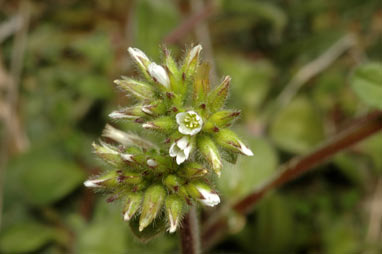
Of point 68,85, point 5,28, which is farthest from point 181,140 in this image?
point 5,28

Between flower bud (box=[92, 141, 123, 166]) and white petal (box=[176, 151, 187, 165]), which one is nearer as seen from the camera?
white petal (box=[176, 151, 187, 165])

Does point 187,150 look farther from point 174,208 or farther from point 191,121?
point 174,208

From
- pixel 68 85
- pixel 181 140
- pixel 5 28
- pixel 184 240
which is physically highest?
pixel 5 28

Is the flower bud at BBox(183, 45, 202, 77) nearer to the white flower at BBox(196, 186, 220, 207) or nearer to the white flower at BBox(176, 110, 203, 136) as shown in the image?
the white flower at BBox(176, 110, 203, 136)

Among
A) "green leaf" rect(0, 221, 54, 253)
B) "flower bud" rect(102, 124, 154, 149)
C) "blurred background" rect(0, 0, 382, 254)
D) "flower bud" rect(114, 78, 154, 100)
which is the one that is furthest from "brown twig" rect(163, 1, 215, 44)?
"flower bud" rect(114, 78, 154, 100)

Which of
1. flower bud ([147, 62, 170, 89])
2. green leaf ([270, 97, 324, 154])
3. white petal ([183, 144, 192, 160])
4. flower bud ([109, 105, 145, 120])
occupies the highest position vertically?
green leaf ([270, 97, 324, 154])

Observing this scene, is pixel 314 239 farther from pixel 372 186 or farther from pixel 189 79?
pixel 189 79

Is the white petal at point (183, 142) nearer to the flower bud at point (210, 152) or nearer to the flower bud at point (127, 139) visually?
the flower bud at point (210, 152)

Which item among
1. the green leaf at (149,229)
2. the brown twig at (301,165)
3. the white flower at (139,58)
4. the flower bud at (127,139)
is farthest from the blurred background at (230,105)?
the white flower at (139,58)
